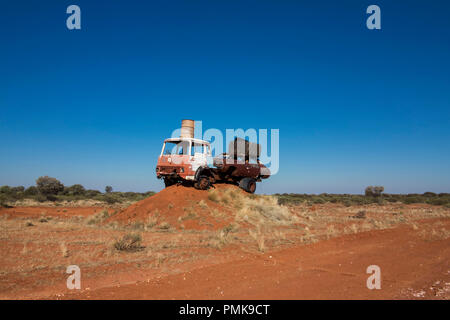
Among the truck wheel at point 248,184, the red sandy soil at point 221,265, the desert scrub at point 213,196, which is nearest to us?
the red sandy soil at point 221,265

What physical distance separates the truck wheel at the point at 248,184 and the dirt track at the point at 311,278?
9.13 m

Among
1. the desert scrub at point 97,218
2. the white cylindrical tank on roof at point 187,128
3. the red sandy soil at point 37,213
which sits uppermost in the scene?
the white cylindrical tank on roof at point 187,128

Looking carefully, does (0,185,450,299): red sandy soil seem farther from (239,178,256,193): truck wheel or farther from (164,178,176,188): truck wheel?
(239,178,256,193): truck wheel

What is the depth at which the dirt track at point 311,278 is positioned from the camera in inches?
183

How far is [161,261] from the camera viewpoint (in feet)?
22.0

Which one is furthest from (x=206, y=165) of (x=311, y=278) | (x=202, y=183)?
(x=311, y=278)

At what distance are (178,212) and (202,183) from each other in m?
2.34

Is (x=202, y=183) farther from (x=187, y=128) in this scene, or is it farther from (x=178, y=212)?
(x=187, y=128)

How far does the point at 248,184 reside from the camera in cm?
1752

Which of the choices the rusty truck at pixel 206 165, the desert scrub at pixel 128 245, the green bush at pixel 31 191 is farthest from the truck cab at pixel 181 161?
the green bush at pixel 31 191

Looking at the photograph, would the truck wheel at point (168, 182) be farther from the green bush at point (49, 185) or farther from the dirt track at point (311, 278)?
the green bush at point (49, 185)
